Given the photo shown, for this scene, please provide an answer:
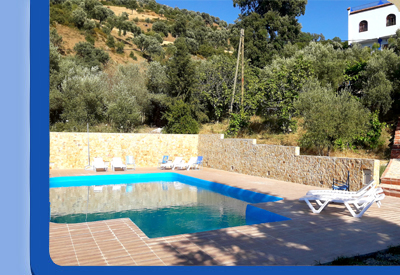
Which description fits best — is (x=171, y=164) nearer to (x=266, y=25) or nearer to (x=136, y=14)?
(x=266, y=25)

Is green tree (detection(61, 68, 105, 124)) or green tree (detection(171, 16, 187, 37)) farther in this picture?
green tree (detection(171, 16, 187, 37))

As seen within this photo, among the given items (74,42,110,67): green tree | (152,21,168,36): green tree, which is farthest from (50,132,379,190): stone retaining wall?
(152,21,168,36): green tree

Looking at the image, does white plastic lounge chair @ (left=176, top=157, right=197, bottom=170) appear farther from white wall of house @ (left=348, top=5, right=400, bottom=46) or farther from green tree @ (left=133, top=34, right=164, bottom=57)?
green tree @ (left=133, top=34, right=164, bottom=57)

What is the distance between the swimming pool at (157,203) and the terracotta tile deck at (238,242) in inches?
36.8

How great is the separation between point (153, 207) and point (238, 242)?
4.21 meters

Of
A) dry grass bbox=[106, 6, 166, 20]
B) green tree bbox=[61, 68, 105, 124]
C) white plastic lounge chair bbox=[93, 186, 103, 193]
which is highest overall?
dry grass bbox=[106, 6, 166, 20]

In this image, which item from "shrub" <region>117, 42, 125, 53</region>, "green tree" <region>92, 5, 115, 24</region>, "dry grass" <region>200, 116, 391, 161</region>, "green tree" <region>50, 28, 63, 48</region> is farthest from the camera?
"green tree" <region>92, 5, 115, 24</region>

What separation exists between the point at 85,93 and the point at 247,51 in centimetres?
1277

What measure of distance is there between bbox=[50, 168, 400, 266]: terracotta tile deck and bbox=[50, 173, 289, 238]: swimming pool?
3.06 ft

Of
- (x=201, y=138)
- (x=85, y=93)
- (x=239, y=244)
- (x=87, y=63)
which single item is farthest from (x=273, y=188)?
(x=87, y=63)

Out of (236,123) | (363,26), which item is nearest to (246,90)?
(236,123)

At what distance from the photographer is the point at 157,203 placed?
28.8 ft

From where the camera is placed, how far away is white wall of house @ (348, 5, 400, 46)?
82.3ft

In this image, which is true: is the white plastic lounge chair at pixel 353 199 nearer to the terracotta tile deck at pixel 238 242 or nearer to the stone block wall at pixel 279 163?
the terracotta tile deck at pixel 238 242
